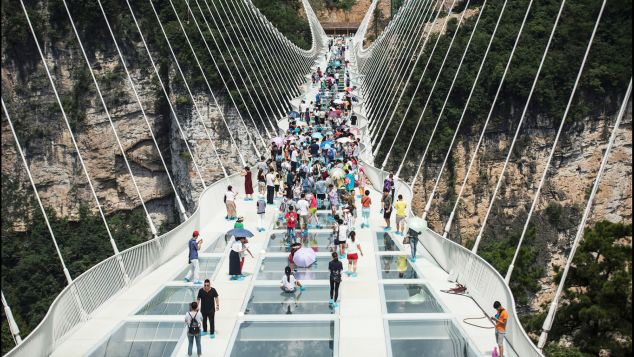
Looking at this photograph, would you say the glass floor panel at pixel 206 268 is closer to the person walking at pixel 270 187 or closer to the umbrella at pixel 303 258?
the umbrella at pixel 303 258

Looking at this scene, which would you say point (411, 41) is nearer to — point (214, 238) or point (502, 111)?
point (502, 111)

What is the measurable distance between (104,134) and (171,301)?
49.1 metres

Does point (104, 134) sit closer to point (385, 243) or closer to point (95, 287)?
point (385, 243)

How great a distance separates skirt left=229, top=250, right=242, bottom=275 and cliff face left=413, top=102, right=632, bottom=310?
32.9m

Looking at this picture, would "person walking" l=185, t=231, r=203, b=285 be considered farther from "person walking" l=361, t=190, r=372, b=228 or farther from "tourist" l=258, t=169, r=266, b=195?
"tourist" l=258, t=169, r=266, b=195

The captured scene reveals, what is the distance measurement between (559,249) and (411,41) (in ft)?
90.7

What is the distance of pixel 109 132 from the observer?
201 feet

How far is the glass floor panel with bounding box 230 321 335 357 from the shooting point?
12.4 m

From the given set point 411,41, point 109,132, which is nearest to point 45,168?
A: point 109,132

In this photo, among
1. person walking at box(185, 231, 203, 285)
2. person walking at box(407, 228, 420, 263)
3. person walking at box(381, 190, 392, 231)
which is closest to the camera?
person walking at box(185, 231, 203, 285)

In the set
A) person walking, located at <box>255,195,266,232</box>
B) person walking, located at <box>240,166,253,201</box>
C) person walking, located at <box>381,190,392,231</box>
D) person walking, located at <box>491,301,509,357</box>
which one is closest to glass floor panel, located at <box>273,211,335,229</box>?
person walking, located at <box>255,195,266,232</box>

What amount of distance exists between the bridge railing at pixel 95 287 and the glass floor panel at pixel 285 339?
292 centimetres

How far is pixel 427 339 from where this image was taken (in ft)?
41.8

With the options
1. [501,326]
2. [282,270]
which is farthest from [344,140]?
[501,326]
